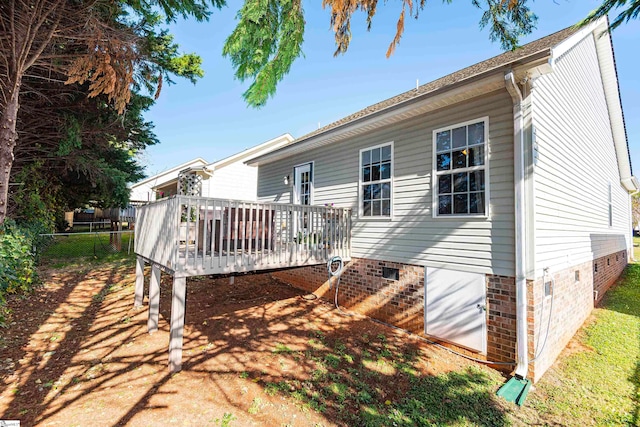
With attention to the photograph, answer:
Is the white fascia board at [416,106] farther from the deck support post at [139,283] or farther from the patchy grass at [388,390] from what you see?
→ the deck support post at [139,283]

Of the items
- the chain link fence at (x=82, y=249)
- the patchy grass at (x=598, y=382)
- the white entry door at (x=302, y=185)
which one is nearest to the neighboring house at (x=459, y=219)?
the patchy grass at (x=598, y=382)

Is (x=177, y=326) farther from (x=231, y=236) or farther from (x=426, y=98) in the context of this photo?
(x=426, y=98)

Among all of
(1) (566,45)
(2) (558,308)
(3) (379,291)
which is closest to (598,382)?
(2) (558,308)

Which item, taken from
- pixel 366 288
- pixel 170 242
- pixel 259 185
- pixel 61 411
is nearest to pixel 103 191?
pixel 259 185

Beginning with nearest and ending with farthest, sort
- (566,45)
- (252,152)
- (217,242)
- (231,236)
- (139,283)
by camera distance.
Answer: (566,45) < (231,236) < (217,242) < (139,283) < (252,152)

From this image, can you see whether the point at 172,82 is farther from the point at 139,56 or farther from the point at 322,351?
the point at 322,351

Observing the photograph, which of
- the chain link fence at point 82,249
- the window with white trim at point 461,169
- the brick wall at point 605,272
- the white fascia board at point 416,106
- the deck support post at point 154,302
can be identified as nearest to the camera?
the white fascia board at point 416,106

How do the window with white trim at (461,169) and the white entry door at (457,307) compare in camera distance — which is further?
the window with white trim at (461,169)

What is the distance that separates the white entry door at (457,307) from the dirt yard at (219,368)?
34 cm

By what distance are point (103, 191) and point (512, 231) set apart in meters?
11.5

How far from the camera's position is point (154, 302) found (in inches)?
207

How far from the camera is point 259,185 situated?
35.3 ft

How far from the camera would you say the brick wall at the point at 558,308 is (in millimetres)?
4012

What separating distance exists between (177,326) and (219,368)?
0.85 meters
